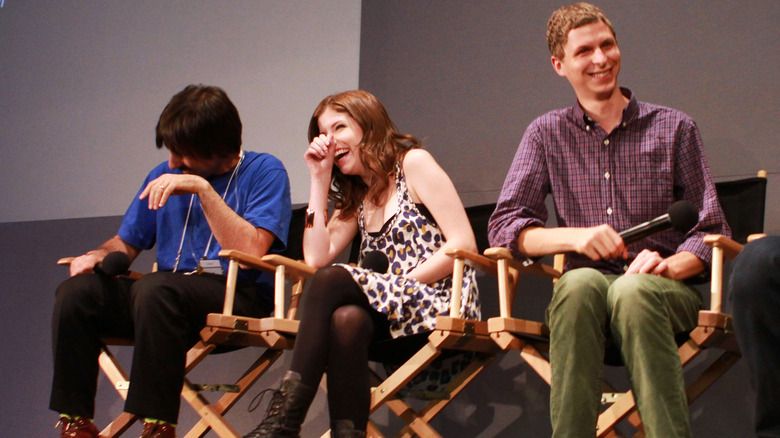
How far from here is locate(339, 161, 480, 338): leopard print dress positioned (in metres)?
2.28

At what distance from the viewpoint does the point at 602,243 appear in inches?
78.0

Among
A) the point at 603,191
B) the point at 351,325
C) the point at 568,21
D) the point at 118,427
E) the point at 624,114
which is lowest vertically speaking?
the point at 118,427

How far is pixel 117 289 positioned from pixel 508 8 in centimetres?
186

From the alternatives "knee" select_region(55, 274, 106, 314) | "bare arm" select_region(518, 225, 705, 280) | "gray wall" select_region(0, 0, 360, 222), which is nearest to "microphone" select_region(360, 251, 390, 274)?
"bare arm" select_region(518, 225, 705, 280)

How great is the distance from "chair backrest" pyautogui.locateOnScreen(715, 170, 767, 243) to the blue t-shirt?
1.44 m

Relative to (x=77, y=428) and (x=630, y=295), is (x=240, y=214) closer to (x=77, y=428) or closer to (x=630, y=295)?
(x=77, y=428)

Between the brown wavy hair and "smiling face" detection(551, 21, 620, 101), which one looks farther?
the brown wavy hair

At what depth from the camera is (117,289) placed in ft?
8.48

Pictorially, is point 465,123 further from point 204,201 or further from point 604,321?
point 604,321

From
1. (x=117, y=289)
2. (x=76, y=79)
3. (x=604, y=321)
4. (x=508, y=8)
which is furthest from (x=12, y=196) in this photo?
(x=604, y=321)

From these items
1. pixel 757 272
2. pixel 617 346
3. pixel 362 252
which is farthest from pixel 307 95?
pixel 757 272

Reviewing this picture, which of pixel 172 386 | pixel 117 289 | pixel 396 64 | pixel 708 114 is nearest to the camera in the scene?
pixel 172 386

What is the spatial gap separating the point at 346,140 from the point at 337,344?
3.01 ft

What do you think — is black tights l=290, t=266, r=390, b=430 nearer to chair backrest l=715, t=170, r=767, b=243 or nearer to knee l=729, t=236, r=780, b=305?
knee l=729, t=236, r=780, b=305
